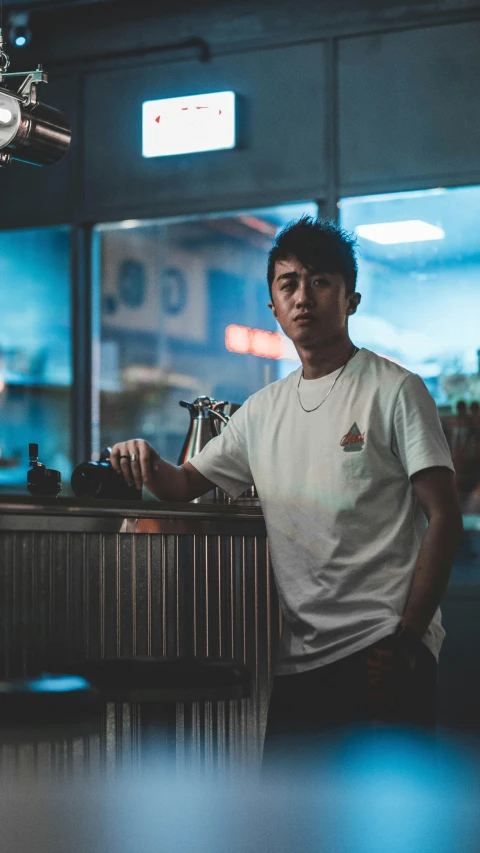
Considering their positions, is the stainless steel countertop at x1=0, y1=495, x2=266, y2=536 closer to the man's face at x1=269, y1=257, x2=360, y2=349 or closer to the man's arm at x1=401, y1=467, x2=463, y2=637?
the man's face at x1=269, y1=257, x2=360, y2=349

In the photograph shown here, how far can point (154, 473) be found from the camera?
2189mm

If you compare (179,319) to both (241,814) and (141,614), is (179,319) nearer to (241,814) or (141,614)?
(141,614)

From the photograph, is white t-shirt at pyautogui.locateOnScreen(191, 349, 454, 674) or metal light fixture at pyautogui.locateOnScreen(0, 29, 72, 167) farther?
metal light fixture at pyautogui.locateOnScreen(0, 29, 72, 167)

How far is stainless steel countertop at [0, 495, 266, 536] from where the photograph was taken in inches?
78.4

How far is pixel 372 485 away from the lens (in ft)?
6.35

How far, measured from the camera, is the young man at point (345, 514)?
1.88 meters

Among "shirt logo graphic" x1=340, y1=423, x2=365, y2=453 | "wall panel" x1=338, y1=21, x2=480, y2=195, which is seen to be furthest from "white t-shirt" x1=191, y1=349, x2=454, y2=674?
"wall panel" x1=338, y1=21, x2=480, y2=195

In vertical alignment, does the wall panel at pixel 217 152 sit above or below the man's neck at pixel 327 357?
above

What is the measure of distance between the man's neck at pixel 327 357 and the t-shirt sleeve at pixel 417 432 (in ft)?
0.66

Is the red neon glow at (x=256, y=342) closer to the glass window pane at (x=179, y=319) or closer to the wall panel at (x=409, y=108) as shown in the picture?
the glass window pane at (x=179, y=319)

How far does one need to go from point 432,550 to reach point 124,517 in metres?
0.63

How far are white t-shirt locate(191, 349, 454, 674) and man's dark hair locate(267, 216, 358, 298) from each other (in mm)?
213

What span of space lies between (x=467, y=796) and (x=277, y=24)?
193 inches

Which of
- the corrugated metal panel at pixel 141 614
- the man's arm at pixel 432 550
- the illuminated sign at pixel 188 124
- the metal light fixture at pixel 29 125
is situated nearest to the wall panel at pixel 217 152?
the illuminated sign at pixel 188 124
